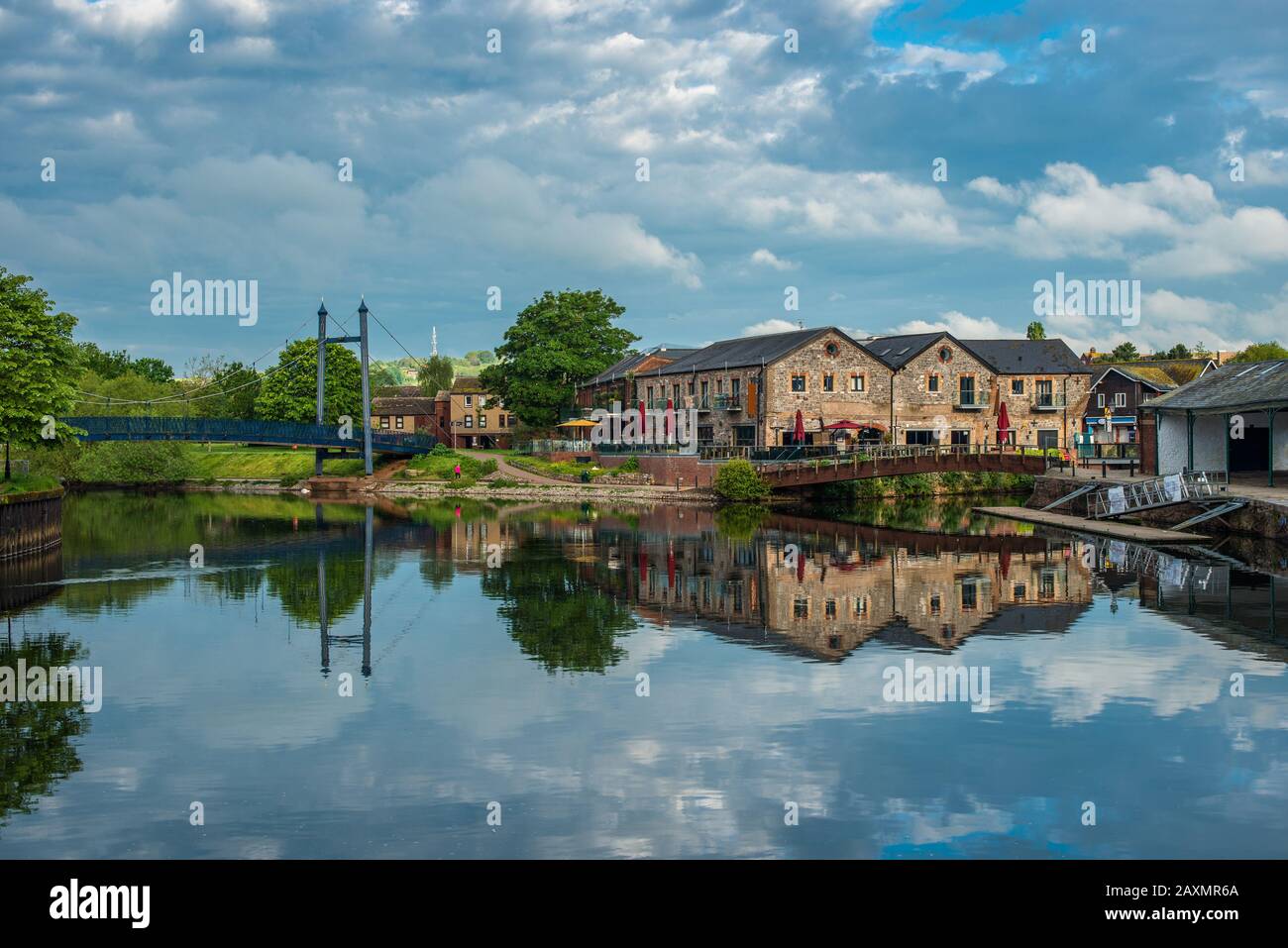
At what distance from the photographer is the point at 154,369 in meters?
156

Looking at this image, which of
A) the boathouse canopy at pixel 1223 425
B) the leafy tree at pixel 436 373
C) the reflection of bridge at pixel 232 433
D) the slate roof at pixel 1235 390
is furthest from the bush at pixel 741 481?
the leafy tree at pixel 436 373

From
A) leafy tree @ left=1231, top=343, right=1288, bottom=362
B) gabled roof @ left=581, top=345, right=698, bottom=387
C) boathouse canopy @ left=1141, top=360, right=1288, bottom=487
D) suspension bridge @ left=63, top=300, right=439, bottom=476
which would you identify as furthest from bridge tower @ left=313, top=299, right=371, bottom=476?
leafy tree @ left=1231, top=343, right=1288, bottom=362

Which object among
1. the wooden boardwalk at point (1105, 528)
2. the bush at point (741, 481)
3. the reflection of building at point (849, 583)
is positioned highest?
the bush at point (741, 481)

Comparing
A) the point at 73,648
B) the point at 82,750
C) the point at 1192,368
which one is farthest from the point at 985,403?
the point at 82,750

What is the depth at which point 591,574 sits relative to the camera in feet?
119

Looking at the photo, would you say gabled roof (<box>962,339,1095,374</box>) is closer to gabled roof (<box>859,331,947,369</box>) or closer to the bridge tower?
gabled roof (<box>859,331,947,369</box>)

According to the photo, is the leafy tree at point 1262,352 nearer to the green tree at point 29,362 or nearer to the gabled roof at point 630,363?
the gabled roof at point 630,363

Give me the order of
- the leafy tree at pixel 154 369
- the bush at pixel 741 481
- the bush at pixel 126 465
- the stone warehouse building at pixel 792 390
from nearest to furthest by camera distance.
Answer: the bush at pixel 741 481, the stone warehouse building at pixel 792 390, the bush at pixel 126 465, the leafy tree at pixel 154 369

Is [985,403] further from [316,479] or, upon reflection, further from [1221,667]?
[1221,667]

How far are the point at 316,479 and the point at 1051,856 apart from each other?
259 feet

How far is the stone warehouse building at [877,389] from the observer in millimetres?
73625

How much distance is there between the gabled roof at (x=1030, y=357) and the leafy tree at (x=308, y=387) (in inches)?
2061

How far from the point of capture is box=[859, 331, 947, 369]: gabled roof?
77000mm

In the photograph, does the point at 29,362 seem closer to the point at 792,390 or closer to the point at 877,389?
the point at 792,390
